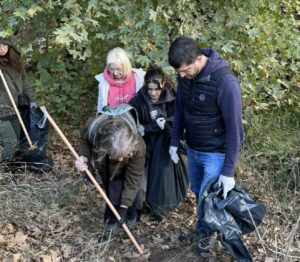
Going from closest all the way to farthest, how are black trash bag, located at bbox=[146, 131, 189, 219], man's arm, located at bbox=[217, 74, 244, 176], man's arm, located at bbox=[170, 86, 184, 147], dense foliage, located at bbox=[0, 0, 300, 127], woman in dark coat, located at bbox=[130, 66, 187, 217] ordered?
man's arm, located at bbox=[217, 74, 244, 176] < man's arm, located at bbox=[170, 86, 184, 147] < woman in dark coat, located at bbox=[130, 66, 187, 217] < black trash bag, located at bbox=[146, 131, 189, 219] < dense foliage, located at bbox=[0, 0, 300, 127]

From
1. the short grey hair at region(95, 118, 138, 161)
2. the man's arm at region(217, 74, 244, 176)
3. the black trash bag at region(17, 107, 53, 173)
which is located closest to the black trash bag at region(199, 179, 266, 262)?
the man's arm at region(217, 74, 244, 176)

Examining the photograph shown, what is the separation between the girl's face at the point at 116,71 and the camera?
4164 millimetres

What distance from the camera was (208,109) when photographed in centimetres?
326

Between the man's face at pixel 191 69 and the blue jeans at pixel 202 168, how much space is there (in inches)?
27.0

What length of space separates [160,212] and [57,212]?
1007 millimetres

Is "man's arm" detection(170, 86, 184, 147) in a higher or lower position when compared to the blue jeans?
higher

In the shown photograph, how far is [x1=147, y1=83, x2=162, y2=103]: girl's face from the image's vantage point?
4.02 m

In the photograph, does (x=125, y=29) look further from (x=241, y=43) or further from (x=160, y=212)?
(x=160, y=212)

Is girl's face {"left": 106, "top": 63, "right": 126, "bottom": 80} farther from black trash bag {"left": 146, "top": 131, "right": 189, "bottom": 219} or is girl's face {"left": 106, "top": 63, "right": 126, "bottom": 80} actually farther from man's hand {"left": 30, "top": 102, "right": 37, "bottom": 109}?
man's hand {"left": 30, "top": 102, "right": 37, "bottom": 109}

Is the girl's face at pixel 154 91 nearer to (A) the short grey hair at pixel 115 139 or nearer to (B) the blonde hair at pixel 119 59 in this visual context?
(B) the blonde hair at pixel 119 59

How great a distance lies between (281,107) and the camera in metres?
6.52

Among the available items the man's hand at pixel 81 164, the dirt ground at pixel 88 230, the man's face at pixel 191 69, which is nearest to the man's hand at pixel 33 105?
the dirt ground at pixel 88 230

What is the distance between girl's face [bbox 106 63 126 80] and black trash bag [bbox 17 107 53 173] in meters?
1.22

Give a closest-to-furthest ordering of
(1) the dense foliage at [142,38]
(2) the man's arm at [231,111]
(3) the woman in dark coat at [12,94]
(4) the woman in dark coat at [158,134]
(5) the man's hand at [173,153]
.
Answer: (2) the man's arm at [231,111], (5) the man's hand at [173,153], (4) the woman in dark coat at [158,134], (1) the dense foliage at [142,38], (3) the woman in dark coat at [12,94]
